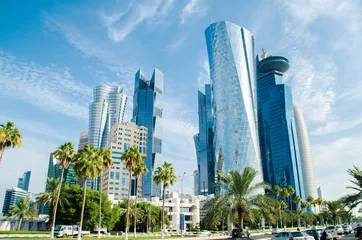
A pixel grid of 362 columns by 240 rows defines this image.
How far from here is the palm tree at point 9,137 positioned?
3941 cm

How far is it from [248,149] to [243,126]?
14812 mm

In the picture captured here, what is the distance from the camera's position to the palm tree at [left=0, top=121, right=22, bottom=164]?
39.4 m

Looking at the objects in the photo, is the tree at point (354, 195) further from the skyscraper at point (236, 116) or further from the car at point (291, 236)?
the skyscraper at point (236, 116)

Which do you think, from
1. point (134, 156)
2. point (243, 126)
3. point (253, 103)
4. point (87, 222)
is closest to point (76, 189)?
point (87, 222)

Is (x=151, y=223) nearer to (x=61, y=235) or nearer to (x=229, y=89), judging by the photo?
(x=61, y=235)

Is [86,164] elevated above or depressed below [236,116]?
below

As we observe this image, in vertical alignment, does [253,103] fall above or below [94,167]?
above

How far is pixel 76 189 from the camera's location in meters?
76.9

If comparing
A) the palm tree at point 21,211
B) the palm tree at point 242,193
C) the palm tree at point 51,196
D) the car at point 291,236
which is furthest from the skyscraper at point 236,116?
the car at point 291,236

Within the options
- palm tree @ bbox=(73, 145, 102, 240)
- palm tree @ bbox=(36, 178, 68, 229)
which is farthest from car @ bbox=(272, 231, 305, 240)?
palm tree @ bbox=(36, 178, 68, 229)

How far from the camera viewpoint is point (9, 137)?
130 ft

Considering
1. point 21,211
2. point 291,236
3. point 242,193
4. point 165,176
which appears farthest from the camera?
point 21,211

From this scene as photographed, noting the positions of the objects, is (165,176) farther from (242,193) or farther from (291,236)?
(291,236)

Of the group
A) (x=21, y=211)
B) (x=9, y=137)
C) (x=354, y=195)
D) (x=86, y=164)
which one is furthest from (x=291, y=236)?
(x=21, y=211)
